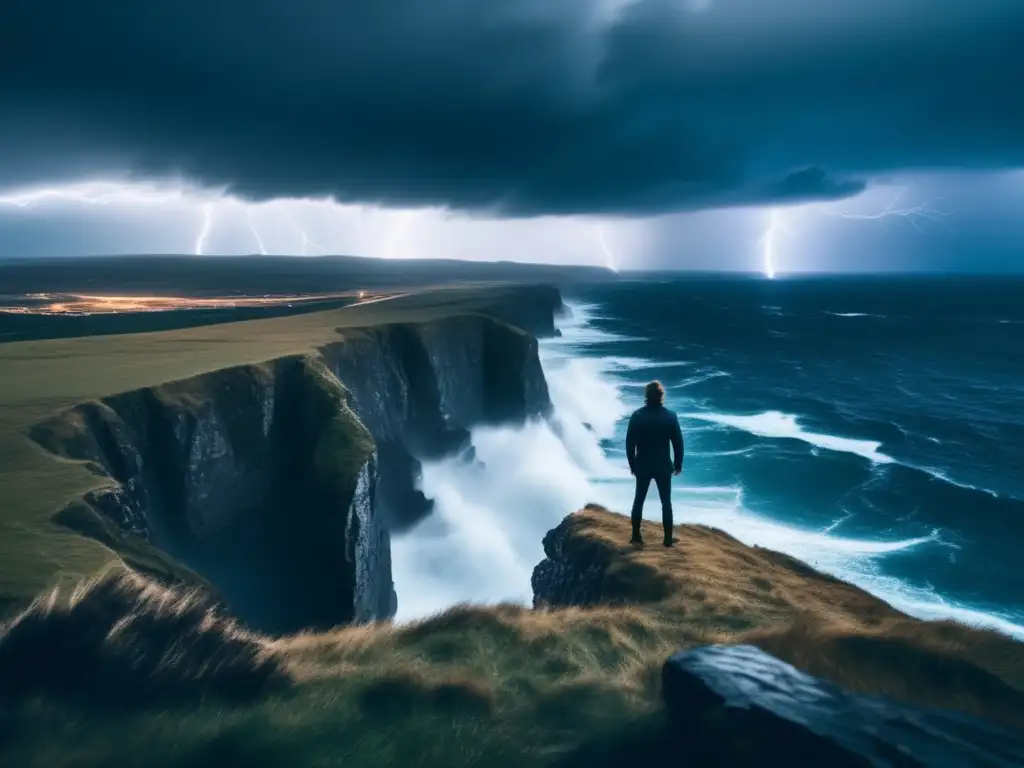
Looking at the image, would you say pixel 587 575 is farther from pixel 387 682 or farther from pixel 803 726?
pixel 803 726

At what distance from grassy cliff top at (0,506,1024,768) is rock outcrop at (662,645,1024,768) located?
0.50 metres

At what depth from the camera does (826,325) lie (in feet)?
442

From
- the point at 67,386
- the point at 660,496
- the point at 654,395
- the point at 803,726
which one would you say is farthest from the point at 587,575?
the point at 67,386

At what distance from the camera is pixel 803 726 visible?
17.9 feet

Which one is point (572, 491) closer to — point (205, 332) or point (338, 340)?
point (338, 340)

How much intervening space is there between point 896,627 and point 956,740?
3.00 metres

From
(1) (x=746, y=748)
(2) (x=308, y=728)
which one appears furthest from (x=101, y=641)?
(1) (x=746, y=748)

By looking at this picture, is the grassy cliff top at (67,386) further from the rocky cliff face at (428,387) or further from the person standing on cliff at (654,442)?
the person standing on cliff at (654,442)

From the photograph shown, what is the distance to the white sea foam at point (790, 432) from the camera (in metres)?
48.2

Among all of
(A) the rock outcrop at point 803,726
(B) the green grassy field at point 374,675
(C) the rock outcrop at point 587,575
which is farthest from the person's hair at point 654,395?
(A) the rock outcrop at point 803,726

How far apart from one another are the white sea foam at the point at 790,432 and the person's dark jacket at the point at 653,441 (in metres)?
40.3

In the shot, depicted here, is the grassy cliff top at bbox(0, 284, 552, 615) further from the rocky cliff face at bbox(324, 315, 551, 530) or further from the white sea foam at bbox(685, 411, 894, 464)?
the white sea foam at bbox(685, 411, 894, 464)

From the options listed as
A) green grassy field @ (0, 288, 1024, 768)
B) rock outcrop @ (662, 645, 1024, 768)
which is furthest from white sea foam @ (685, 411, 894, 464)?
rock outcrop @ (662, 645, 1024, 768)

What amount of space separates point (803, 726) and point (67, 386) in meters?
22.3
